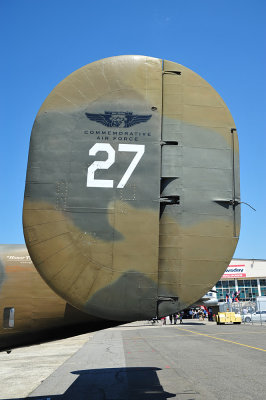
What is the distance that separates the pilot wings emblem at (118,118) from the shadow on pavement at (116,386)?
6.43 m

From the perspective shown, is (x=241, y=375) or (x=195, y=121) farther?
(x=241, y=375)

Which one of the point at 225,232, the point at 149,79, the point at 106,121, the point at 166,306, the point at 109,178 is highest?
the point at 149,79

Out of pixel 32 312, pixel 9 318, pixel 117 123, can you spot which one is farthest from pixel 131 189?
pixel 9 318

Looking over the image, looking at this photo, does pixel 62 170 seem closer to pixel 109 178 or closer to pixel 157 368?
pixel 109 178

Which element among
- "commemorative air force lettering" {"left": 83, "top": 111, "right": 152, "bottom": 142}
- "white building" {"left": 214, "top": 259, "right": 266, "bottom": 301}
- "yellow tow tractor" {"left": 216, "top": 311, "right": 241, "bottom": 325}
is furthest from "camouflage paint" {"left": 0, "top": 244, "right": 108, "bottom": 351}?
"white building" {"left": 214, "top": 259, "right": 266, "bottom": 301}

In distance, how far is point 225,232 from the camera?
4.48 meters

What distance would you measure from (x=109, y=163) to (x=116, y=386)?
7.24 meters

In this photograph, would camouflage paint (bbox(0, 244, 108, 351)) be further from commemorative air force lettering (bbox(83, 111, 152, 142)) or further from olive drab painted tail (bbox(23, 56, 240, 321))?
commemorative air force lettering (bbox(83, 111, 152, 142))

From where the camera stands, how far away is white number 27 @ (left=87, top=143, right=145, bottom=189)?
4.43 meters

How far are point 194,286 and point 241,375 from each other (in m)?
7.53

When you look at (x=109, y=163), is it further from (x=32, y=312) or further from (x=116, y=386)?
(x=116, y=386)

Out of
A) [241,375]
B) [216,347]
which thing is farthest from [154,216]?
[216,347]

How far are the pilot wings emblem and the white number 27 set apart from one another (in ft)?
1.00

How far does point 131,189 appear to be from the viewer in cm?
444
